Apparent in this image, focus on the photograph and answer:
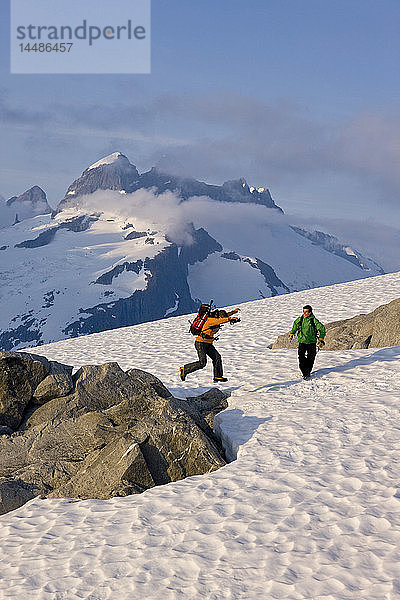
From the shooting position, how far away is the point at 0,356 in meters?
12.0

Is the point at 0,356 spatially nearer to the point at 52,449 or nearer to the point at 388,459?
the point at 52,449

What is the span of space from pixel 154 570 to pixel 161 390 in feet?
18.7

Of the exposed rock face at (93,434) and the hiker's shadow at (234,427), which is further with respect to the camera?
the hiker's shadow at (234,427)

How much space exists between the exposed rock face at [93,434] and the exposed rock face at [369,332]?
777 centimetres

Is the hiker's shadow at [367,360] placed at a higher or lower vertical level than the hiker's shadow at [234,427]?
higher

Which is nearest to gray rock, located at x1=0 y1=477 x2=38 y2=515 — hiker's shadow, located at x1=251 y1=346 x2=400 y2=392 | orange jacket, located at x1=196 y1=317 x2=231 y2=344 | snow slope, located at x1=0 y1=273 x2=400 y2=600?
snow slope, located at x1=0 y1=273 x2=400 y2=600

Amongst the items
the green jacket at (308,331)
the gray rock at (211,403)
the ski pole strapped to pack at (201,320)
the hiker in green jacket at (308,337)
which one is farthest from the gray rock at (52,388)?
the green jacket at (308,331)

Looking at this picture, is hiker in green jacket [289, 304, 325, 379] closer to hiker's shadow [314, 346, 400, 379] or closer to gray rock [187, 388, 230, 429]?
hiker's shadow [314, 346, 400, 379]

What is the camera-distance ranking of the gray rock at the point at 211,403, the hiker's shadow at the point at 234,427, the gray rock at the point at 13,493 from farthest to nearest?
the gray rock at the point at 211,403, the hiker's shadow at the point at 234,427, the gray rock at the point at 13,493

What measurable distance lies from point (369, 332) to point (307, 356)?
5748 millimetres

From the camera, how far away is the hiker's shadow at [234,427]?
10.8 m

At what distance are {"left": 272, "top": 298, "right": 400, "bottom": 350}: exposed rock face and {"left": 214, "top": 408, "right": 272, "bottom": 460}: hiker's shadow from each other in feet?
25.9

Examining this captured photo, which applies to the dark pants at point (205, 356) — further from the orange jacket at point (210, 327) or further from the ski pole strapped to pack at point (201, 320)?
→ the ski pole strapped to pack at point (201, 320)

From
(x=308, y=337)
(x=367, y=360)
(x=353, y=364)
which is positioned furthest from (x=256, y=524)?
(x=367, y=360)
